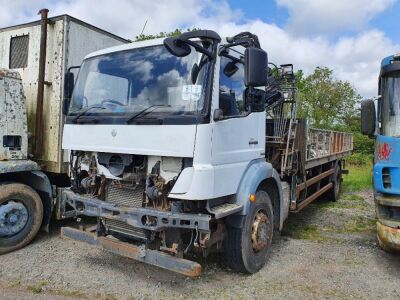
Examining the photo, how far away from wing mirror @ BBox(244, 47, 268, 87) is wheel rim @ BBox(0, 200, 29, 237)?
3517mm

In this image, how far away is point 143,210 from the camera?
12.2 feet

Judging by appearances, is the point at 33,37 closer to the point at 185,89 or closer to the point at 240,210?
the point at 185,89

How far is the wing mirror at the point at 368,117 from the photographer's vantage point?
467cm

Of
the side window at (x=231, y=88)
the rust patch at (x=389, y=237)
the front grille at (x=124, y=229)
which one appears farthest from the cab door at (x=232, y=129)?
the rust patch at (x=389, y=237)

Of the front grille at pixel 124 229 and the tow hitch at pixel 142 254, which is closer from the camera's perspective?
the tow hitch at pixel 142 254

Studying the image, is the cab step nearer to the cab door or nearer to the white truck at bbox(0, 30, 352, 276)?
the white truck at bbox(0, 30, 352, 276)

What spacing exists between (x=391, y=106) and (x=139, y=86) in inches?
114

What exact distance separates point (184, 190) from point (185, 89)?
973mm

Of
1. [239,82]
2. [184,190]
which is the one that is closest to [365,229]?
[239,82]

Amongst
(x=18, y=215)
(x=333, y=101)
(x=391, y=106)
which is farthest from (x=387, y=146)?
(x=333, y=101)

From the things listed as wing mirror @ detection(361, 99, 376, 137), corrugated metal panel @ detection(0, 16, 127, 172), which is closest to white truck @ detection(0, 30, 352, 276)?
corrugated metal panel @ detection(0, 16, 127, 172)

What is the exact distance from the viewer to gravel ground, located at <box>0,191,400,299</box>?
3998mm

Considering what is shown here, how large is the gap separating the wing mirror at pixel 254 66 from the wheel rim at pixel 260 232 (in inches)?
64.7

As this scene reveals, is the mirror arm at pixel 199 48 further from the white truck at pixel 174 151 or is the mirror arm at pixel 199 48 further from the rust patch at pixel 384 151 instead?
the rust patch at pixel 384 151
